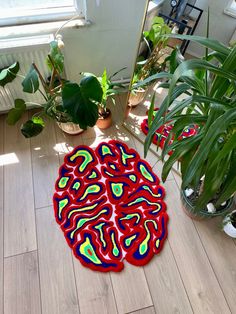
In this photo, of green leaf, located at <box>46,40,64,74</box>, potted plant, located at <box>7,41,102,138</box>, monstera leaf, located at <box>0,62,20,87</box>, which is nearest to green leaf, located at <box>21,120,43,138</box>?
potted plant, located at <box>7,41,102,138</box>

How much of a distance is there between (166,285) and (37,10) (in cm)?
160

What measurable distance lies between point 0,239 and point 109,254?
596 millimetres

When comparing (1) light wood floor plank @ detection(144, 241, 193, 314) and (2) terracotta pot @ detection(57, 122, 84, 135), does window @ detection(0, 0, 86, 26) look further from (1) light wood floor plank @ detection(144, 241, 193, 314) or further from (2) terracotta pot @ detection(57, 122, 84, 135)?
(1) light wood floor plank @ detection(144, 241, 193, 314)

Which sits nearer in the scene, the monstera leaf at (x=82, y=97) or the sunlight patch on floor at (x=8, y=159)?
the monstera leaf at (x=82, y=97)

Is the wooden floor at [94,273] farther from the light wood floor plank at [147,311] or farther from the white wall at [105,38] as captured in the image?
the white wall at [105,38]

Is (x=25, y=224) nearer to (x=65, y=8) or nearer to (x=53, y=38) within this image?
(x=53, y=38)

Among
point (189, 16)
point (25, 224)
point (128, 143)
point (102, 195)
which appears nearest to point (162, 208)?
point (102, 195)

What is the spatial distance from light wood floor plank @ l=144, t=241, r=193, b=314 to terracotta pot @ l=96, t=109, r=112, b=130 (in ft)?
2.86

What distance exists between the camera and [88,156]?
1522 millimetres

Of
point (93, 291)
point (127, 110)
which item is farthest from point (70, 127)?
point (93, 291)

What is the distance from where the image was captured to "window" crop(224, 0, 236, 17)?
1.04m

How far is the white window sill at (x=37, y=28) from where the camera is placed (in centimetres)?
124

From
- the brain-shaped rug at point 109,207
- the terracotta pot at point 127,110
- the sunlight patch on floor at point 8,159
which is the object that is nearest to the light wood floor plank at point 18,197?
the sunlight patch on floor at point 8,159

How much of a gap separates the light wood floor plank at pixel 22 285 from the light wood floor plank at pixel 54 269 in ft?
0.11
